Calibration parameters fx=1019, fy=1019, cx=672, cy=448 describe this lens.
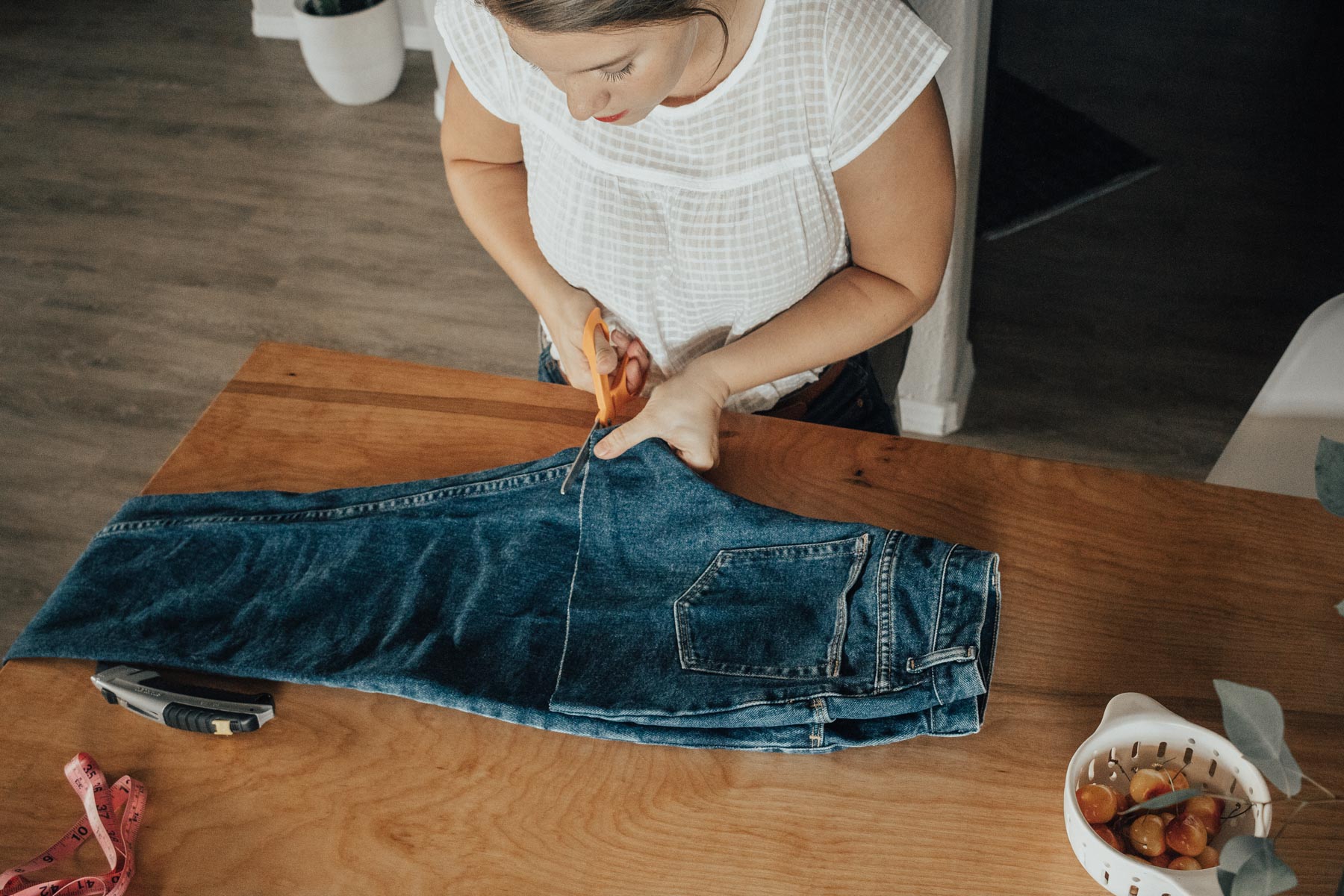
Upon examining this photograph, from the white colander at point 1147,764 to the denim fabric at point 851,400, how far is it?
0.56 meters

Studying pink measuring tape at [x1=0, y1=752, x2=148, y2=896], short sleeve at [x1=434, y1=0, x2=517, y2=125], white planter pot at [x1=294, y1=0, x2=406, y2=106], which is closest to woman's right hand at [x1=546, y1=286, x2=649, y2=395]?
short sleeve at [x1=434, y1=0, x2=517, y2=125]

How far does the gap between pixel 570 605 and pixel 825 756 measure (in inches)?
10.0

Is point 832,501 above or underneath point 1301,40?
above

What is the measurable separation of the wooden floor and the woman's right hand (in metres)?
1.13

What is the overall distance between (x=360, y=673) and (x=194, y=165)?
2.76 meters

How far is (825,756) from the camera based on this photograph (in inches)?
32.7

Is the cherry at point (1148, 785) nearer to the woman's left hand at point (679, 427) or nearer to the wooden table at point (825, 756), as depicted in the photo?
the wooden table at point (825, 756)

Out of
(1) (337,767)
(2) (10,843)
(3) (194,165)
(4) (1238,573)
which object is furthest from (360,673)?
(3) (194,165)

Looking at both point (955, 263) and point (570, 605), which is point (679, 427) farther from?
point (955, 263)

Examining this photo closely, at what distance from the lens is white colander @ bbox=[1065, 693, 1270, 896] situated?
0.70 meters

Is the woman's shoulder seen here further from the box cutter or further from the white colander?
the box cutter

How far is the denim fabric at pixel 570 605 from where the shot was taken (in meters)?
0.82

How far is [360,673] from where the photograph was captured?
868 mm

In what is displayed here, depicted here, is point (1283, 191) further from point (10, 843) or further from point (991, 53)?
point (10, 843)
